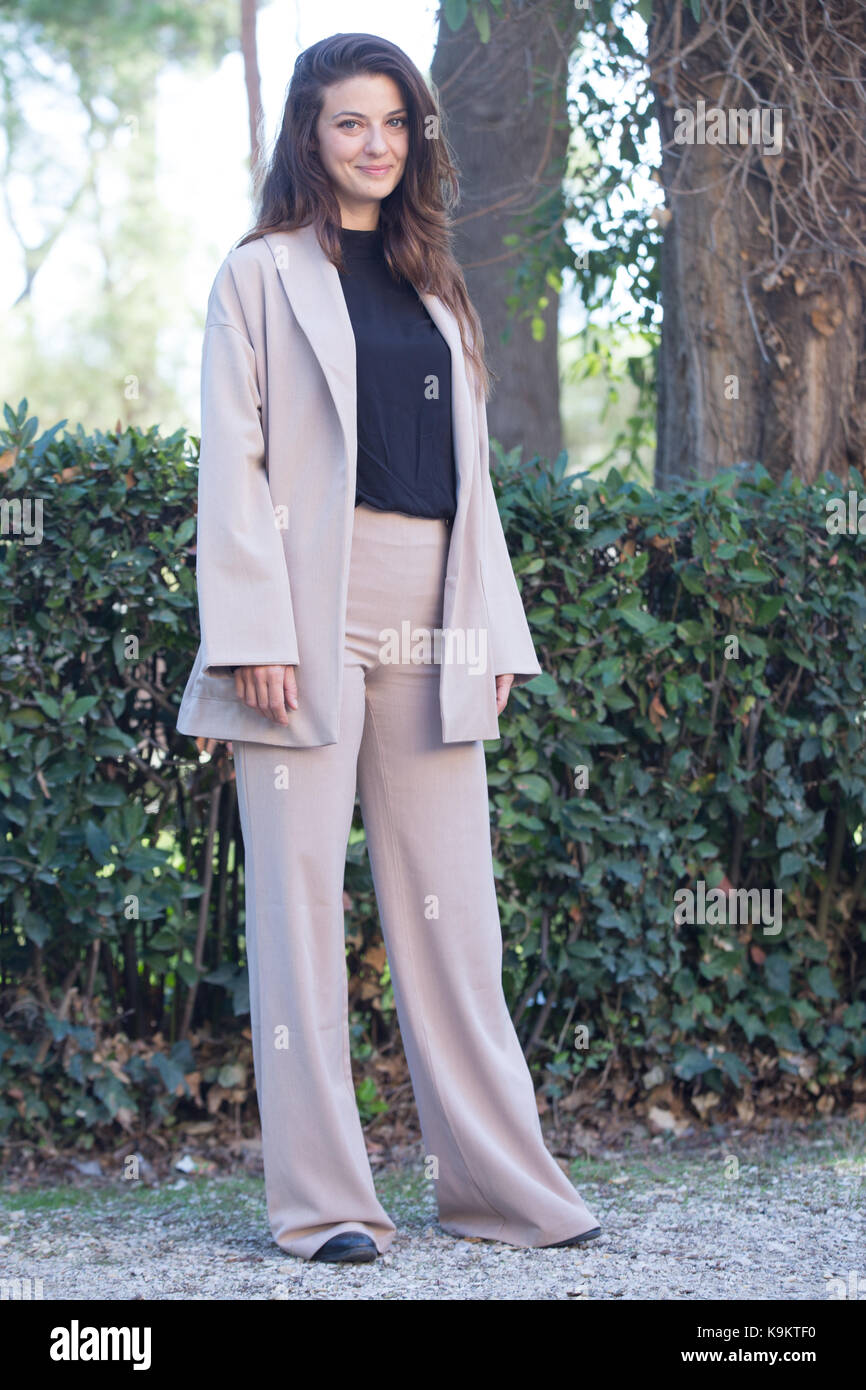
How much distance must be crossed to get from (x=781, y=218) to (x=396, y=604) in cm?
246

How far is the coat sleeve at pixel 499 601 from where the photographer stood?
8.97 ft

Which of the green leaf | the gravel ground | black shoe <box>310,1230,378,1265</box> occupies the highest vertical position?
the green leaf

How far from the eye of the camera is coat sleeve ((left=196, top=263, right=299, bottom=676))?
242cm

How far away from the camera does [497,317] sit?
6.68 meters

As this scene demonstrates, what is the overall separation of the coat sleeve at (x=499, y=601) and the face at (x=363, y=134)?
1.53 ft

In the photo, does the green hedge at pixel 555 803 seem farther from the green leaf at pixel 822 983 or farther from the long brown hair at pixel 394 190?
the long brown hair at pixel 394 190

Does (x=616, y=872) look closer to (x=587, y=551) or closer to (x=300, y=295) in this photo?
(x=587, y=551)

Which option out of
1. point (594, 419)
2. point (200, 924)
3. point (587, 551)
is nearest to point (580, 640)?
point (587, 551)

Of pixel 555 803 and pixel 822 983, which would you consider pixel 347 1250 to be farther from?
pixel 822 983

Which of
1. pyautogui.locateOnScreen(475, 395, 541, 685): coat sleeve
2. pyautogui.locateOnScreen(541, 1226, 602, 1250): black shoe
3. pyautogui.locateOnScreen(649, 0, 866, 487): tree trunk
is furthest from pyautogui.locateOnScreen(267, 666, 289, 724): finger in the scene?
pyautogui.locateOnScreen(649, 0, 866, 487): tree trunk

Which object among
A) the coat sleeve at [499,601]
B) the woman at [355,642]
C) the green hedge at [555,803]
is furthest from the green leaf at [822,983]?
the coat sleeve at [499,601]

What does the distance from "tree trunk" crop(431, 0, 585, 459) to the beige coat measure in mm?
1715

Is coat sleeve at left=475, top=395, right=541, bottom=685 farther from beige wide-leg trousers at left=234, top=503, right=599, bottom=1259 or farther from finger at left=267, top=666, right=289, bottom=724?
finger at left=267, top=666, right=289, bottom=724

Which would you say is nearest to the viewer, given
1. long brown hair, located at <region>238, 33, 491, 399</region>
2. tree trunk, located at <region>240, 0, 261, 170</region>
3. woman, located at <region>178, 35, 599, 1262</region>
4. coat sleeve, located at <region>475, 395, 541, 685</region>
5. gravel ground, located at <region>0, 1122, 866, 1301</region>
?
gravel ground, located at <region>0, 1122, 866, 1301</region>
